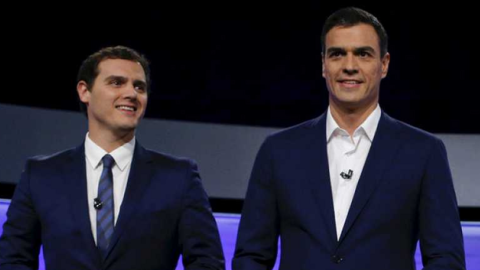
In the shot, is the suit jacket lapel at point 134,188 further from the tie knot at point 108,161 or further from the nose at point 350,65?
the nose at point 350,65

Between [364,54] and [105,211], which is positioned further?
[105,211]

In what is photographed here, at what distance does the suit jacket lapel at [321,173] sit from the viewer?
7.65ft

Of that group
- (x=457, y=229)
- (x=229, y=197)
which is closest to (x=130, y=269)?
(x=457, y=229)

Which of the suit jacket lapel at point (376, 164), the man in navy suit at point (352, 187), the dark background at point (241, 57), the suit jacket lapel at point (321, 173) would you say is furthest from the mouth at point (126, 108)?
the dark background at point (241, 57)

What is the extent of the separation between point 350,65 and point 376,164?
32cm

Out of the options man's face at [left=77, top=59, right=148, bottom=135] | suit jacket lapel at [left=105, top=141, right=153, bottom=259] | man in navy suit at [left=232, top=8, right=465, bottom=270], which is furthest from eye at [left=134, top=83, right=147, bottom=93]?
man in navy suit at [left=232, top=8, right=465, bottom=270]

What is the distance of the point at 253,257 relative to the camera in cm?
240

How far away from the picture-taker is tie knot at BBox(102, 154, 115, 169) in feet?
8.75

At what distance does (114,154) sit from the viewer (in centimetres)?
271

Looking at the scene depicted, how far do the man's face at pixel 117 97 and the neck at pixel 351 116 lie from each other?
0.73m

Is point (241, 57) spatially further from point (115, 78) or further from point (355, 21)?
point (355, 21)

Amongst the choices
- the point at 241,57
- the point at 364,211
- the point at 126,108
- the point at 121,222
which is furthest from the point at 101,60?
the point at 241,57

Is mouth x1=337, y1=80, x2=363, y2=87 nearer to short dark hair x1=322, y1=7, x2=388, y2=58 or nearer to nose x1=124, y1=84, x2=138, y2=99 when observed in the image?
short dark hair x1=322, y1=7, x2=388, y2=58

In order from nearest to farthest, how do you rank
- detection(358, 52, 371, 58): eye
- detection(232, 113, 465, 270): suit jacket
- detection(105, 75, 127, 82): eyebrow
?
detection(232, 113, 465, 270): suit jacket → detection(358, 52, 371, 58): eye → detection(105, 75, 127, 82): eyebrow
